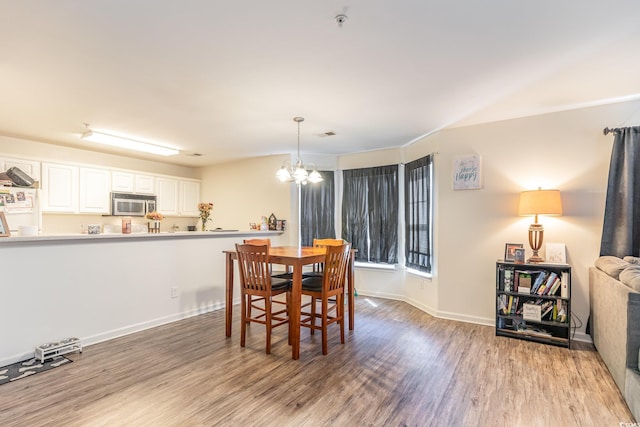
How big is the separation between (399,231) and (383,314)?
4.55ft

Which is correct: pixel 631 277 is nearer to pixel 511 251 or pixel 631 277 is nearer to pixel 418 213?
pixel 511 251

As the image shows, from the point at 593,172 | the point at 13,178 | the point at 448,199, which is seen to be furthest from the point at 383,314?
the point at 13,178

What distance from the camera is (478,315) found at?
3811 millimetres

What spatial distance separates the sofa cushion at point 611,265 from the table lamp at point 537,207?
0.47 meters

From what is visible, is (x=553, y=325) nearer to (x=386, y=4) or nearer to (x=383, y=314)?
(x=383, y=314)

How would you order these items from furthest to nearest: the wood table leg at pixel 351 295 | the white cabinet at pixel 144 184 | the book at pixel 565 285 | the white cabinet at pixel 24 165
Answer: the white cabinet at pixel 144 184
the white cabinet at pixel 24 165
the wood table leg at pixel 351 295
the book at pixel 565 285

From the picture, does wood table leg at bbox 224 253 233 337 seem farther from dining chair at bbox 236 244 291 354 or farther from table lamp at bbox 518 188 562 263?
table lamp at bbox 518 188 562 263

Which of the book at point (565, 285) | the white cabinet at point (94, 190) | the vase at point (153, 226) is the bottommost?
the book at point (565, 285)

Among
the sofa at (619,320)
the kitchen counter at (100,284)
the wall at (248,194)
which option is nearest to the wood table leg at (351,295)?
the kitchen counter at (100,284)

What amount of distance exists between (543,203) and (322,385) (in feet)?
8.82

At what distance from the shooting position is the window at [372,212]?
5.00 meters

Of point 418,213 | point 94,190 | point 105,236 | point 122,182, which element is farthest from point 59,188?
point 418,213

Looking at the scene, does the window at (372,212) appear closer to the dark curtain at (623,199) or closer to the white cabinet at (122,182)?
the dark curtain at (623,199)

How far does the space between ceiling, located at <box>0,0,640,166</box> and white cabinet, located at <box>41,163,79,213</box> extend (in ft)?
2.54
